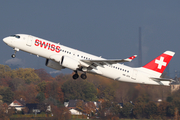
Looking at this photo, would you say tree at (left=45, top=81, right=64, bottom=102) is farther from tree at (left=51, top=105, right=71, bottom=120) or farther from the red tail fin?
the red tail fin

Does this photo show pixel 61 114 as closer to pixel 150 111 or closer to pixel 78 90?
pixel 150 111

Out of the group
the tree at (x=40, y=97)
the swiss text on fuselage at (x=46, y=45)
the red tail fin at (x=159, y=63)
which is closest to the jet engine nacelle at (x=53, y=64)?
the swiss text on fuselage at (x=46, y=45)

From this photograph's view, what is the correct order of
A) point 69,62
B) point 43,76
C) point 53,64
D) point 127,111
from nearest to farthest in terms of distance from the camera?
point 69,62 → point 53,64 → point 127,111 → point 43,76

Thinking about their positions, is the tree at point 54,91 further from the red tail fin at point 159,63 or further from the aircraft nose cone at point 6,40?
the aircraft nose cone at point 6,40

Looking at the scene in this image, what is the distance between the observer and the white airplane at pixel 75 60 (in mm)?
34562

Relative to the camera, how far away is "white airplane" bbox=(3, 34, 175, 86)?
34562 millimetres

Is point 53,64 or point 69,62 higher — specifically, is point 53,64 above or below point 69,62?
above

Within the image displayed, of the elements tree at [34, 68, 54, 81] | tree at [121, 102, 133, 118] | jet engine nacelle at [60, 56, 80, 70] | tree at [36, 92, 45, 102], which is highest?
tree at [34, 68, 54, 81]

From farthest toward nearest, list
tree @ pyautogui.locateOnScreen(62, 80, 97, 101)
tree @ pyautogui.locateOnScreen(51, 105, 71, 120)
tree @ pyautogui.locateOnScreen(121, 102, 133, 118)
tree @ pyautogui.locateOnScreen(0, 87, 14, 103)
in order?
tree @ pyautogui.locateOnScreen(0, 87, 14, 103)
tree @ pyautogui.locateOnScreen(62, 80, 97, 101)
tree @ pyautogui.locateOnScreen(121, 102, 133, 118)
tree @ pyautogui.locateOnScreen(51, 105, 71, 120)

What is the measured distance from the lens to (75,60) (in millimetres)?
34875

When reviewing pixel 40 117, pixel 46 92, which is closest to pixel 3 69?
pixel 46 92

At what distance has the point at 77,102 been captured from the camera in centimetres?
7288

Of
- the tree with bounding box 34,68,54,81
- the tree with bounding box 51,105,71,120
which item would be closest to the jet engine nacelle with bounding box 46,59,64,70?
the tree with bounding box 51,105,71,120

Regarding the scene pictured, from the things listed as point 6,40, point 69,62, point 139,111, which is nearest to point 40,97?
point 139,111
